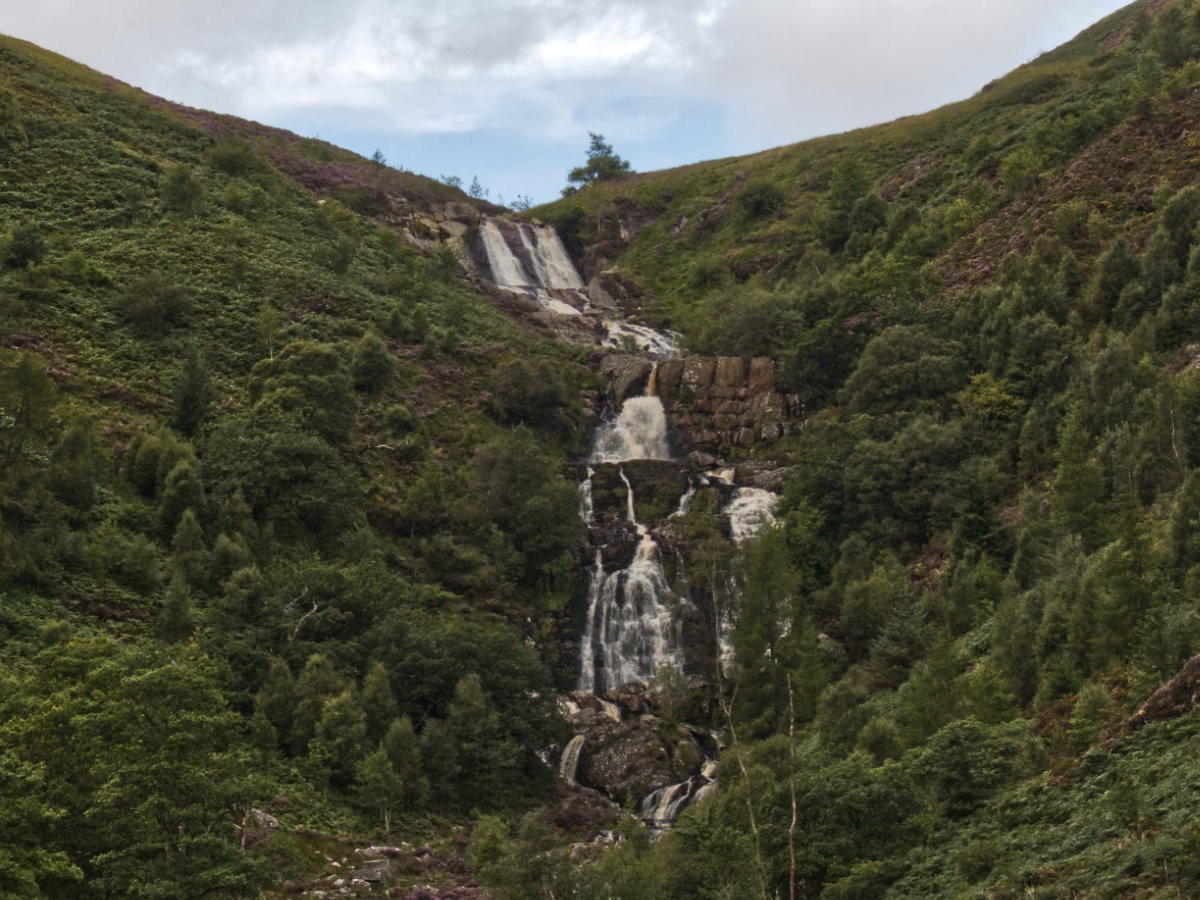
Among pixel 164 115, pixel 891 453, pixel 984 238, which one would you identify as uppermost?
pixel 164 115

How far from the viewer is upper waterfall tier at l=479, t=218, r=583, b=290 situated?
11362 centimetres

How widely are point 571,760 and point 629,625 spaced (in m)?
11.0

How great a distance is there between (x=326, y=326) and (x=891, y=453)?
115 ft

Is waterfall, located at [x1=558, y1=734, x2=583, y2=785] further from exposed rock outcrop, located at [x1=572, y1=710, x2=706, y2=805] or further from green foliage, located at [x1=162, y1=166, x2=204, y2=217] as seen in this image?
green foliage, located at [x1=162, y1=166, x2=204, y2=217]

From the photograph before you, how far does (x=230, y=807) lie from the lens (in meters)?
26.6

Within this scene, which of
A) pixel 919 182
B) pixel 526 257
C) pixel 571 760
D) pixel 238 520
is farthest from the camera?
pixel 526 257

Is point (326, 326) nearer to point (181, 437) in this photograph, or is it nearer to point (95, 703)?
point (181, 437)

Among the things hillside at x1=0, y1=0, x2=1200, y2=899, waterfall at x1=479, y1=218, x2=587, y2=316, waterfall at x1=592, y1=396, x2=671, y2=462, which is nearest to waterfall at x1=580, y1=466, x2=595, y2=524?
hillside at x1=0, y1=0, x2=1200, y2=899

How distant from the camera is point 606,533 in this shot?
64188 mm

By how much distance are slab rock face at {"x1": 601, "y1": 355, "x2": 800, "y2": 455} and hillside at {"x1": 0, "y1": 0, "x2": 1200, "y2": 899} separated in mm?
272

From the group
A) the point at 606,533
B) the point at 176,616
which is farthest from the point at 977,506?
the point at 176,616

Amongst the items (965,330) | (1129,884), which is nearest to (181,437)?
(965,330)

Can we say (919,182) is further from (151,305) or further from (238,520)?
(238,520)

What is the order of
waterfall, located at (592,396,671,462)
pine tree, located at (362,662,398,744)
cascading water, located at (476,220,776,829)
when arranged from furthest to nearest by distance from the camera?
1. waterfall, located at (592,396,671,462)
2. cascading water, located at (476,220,776,829)
3. pine tree, located at (362,662,398,744)
